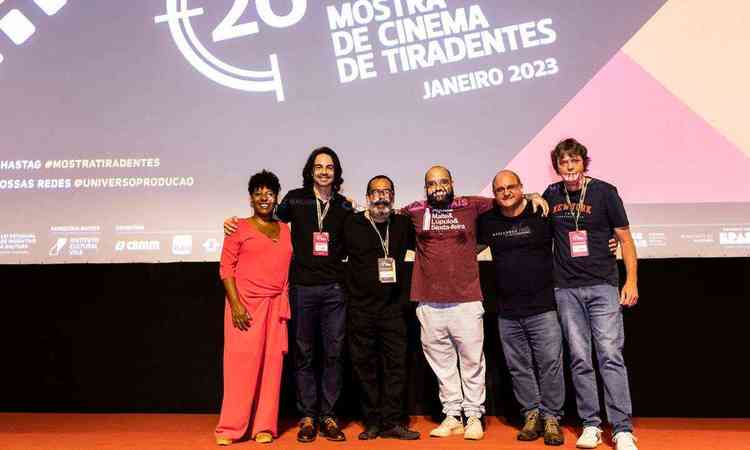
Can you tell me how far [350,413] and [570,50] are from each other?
2670 millimetres

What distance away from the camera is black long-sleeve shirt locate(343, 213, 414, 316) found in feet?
10.5

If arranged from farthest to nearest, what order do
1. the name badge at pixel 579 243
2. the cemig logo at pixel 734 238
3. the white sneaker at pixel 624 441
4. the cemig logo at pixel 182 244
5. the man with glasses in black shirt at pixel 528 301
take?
the cemig logo at pixel 182 244 → the cemig logo at pixel 734 238 → the man with glasses in black shirt at pixel 528 301 → the name badge at pixel 579 243 → the white sneaker at pixel 624 441

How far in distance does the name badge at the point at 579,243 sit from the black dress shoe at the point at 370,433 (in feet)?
4.52

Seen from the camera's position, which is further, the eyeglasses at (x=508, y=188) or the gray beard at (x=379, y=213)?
the gray beard at (x=379, y=213)

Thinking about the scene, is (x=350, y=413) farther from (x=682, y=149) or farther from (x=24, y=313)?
(x=682, y=149)

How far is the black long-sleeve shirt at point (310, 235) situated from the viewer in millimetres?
3211

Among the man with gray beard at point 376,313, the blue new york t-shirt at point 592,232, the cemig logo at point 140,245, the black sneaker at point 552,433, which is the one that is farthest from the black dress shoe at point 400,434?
the cemig logo at point 140,245

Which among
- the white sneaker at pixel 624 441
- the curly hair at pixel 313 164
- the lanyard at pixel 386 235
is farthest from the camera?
the curly hair at pixel 313 164

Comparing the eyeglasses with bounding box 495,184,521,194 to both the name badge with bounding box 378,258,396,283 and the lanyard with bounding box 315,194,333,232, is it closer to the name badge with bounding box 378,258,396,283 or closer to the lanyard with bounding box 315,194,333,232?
the name badge with bounding box 378,258,396,283

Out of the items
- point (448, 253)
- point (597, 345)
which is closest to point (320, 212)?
point (448, 253)

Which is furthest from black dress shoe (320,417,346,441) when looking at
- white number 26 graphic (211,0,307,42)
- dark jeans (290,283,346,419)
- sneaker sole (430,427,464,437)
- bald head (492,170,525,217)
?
white number 26 graphic (211,0,307,42)

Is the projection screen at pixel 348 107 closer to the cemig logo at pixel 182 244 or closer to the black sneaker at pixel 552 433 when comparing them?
the cemig logo at pixel 182 244

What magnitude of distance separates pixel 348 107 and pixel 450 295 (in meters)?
1.41

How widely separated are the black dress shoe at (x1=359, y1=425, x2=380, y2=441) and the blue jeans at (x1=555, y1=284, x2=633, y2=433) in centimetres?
106
